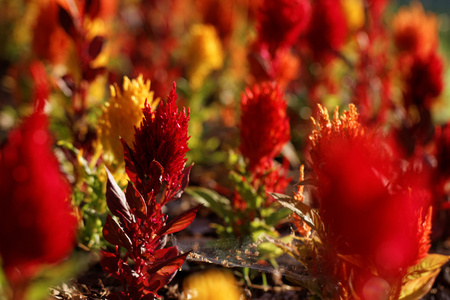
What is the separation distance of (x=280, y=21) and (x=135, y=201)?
4.79ft

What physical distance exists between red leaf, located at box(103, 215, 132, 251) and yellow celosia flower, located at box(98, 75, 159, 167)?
15.3 inches

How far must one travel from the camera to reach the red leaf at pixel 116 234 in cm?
140

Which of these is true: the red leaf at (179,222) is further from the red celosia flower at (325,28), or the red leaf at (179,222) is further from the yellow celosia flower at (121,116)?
the red celosia flower at (325,28)

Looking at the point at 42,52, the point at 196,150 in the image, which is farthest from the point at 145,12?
the point at 196,150

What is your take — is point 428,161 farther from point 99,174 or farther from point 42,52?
point 42,52

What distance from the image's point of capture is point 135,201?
1375 mm

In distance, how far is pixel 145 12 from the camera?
4348 millimetres

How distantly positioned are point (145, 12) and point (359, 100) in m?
2.31

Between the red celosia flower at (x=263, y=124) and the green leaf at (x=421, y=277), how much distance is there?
29.6 inches

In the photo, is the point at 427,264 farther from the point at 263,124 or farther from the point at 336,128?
the point at 263,124

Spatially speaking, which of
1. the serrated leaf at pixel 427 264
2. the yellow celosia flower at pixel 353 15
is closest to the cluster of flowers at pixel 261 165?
the serrated leaf at pixel 427 264

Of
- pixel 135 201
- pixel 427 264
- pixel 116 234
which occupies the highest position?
pixel 135 201

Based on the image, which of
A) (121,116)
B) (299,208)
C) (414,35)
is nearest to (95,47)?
(121,116)

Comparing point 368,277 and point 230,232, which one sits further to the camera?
point 230,232
